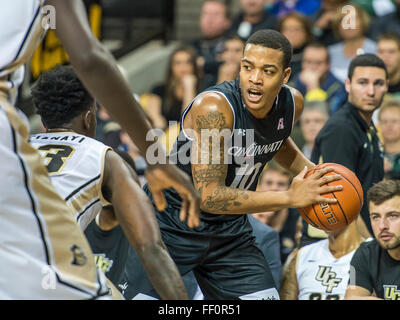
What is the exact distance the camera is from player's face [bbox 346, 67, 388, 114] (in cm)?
529

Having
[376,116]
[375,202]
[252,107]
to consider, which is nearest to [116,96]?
[252,107]

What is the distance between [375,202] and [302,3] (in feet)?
16.3

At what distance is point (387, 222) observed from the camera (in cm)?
448

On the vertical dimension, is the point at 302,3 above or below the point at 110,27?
above

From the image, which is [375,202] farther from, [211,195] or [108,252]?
[108,252]

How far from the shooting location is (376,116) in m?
6.95

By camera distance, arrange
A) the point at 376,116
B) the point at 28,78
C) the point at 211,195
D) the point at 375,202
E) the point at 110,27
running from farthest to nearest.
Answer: the point at 110,27, the point at 28,78, the point at 376,116, the point at 375,202, the point at 211,195

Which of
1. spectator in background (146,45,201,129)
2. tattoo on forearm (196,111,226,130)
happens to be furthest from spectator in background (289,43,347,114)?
tattoo on forearm (196,111,226,130)

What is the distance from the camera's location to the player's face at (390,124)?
21.2 ft

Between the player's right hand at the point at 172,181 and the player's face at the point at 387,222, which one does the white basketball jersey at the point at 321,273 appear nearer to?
the player's face at the point at 387,222

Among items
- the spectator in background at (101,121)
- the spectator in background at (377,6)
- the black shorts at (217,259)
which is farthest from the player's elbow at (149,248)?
the spectator in background at (377,6)

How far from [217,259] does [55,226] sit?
2.10 m

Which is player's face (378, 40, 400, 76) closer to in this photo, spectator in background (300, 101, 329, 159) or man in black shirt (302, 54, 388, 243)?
spectator in background (300, 101, 329, 159)

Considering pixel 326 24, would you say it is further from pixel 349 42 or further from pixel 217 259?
pixel 217 259
